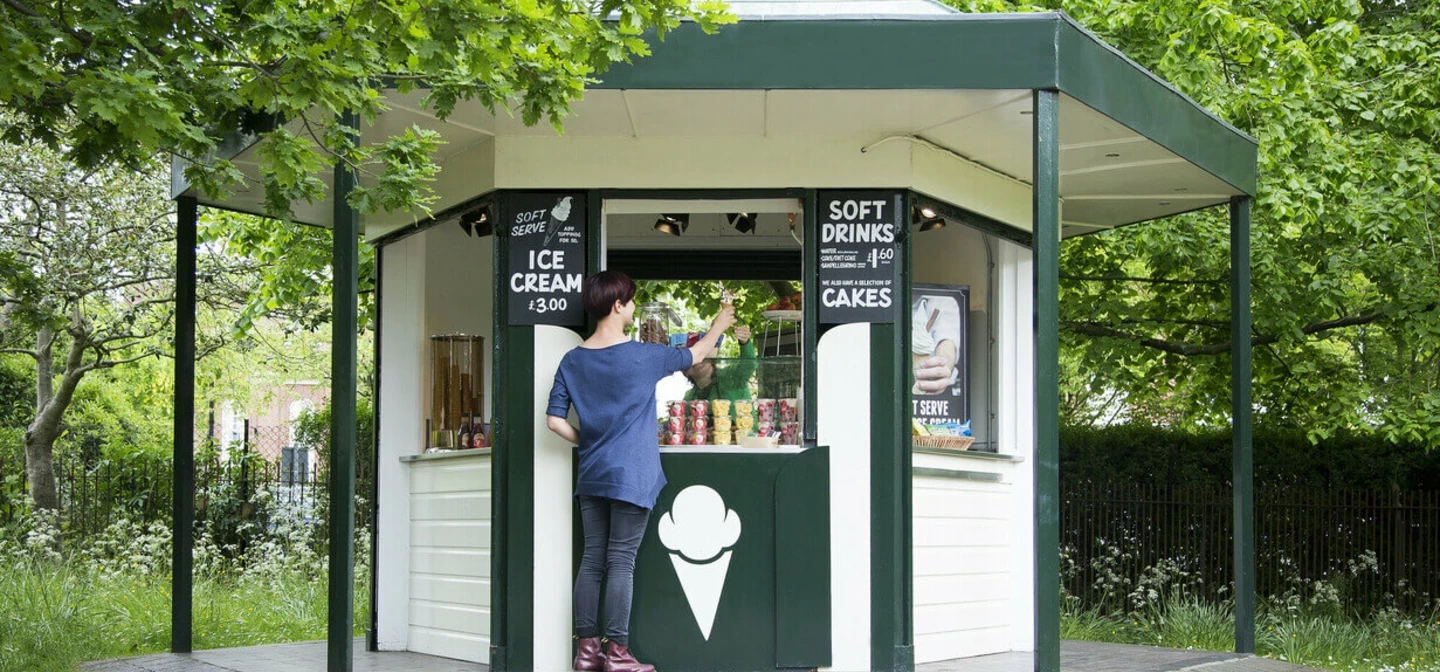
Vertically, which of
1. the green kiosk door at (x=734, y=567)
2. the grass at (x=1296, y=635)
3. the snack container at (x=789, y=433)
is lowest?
the grass at (x=1296, y=635)

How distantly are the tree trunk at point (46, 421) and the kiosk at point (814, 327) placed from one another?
8.71 m

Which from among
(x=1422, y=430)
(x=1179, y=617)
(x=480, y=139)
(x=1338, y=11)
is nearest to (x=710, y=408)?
(x=480, y=139)

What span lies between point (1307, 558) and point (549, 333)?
900 centimetres

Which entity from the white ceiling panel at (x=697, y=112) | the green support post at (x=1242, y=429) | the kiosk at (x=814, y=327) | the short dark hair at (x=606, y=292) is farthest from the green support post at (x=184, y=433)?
the green support post at (x=1242, y=429)

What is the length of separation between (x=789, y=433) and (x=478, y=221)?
6.67 ft

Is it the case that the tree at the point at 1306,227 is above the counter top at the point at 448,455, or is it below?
above

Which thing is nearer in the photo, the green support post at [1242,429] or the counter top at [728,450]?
the counter top at [728,450]

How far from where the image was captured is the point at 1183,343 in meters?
15.3

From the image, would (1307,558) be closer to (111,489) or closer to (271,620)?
(271,620)

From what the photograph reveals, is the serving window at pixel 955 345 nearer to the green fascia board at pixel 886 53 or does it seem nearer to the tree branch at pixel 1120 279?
the green fascia board at pixel 886 53

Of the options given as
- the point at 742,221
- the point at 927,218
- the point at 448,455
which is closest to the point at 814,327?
the point at 927,218

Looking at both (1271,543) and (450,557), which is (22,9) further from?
(1271,543)

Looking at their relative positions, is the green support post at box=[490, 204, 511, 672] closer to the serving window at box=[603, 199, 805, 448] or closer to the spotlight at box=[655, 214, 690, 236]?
the serving window at box=[603, 199, 805, 448]

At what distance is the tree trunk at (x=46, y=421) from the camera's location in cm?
1577
